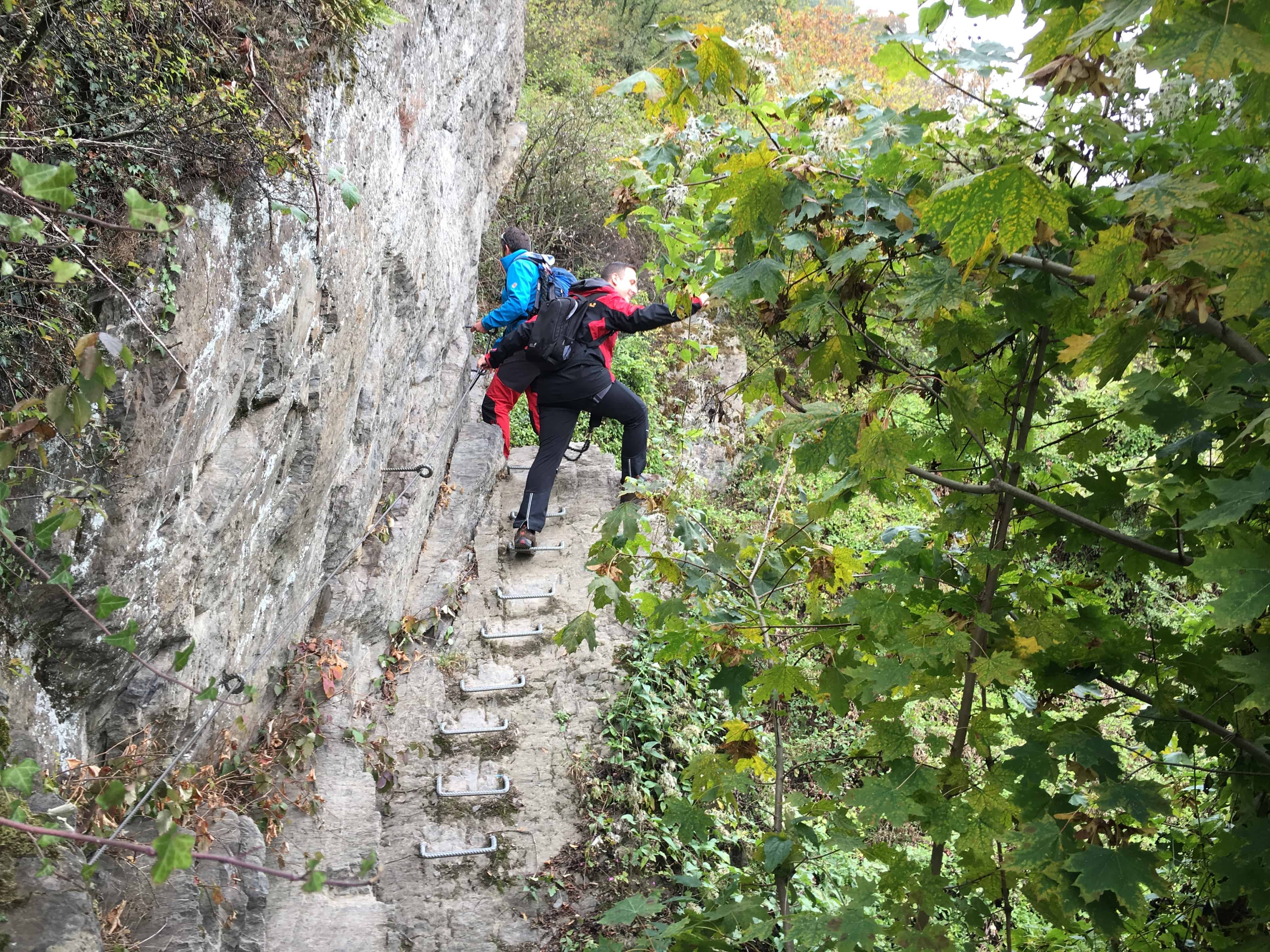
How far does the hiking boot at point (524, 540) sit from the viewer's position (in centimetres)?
713

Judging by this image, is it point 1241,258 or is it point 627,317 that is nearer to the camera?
point 1241,258

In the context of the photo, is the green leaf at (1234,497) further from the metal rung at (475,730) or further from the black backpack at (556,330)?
the black backpack at (556,330)

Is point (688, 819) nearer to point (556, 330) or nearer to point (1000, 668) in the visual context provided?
point (1000, 668)

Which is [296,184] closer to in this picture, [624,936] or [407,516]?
[407,516]

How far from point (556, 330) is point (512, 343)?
1.70ft

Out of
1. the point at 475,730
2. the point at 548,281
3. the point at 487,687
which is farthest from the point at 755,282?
the point at 548,281

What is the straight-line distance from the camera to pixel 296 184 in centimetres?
386

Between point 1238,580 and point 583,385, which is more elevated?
point 583,385

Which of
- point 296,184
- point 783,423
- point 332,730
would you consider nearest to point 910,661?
point 783,423

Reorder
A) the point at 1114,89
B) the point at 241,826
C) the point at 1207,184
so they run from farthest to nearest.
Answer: the point at 241,826, the point at 1114,89, the point at 1207,184

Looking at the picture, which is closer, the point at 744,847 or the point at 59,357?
the point at 59,357

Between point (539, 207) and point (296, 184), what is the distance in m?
7.62

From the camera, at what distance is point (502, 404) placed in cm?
741

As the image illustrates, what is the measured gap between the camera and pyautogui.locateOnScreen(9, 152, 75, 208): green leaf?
131 cm
